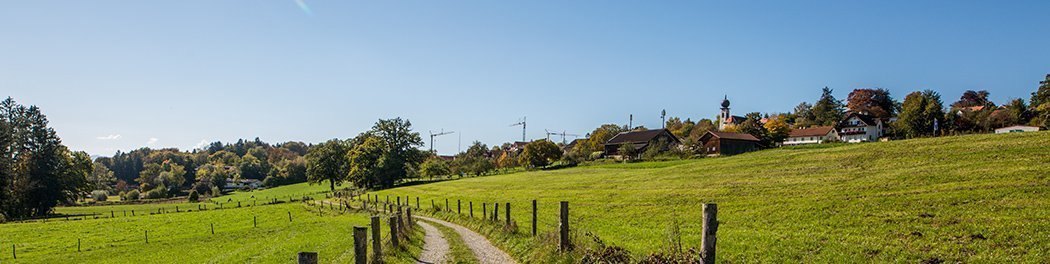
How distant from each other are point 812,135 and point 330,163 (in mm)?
99526

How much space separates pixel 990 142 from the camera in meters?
40.5

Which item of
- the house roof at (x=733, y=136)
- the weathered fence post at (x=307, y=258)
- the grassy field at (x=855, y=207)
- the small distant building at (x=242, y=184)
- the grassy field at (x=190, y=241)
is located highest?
the house roof at (x=733, y=136)

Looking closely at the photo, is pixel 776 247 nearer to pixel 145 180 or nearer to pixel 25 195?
pixel 25 195

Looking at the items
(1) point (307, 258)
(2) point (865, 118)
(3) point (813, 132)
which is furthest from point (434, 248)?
(2) point (865, 118)

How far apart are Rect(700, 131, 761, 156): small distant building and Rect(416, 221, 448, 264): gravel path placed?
6612 centimetres

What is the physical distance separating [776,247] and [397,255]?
12.7 metres

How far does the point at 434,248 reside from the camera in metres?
22.5

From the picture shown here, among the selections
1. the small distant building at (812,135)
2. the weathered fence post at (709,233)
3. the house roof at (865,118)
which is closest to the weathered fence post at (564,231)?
the weathered fence post at (709,233)

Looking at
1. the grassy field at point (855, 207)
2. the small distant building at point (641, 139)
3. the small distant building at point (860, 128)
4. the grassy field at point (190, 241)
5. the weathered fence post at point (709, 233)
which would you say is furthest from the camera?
the small distant building at point (860, 128)

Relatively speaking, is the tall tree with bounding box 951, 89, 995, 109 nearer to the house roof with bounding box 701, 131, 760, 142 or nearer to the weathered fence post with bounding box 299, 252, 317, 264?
the house roof with bounding box 701, 131, 760, 142

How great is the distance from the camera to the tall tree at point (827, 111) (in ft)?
420

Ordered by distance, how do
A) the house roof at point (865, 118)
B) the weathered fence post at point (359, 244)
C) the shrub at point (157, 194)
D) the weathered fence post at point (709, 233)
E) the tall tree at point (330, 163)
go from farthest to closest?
the shrub at point (157, 194)
the tall tree at point (330, 163)
the house roof at point (865, 118)
the weathered fence post at point (359, 244)
the weathered fence post at point (709, 233)

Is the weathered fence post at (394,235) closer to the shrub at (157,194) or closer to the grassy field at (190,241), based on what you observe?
the grassy field at (190,241)

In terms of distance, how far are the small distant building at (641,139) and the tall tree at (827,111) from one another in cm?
4181
